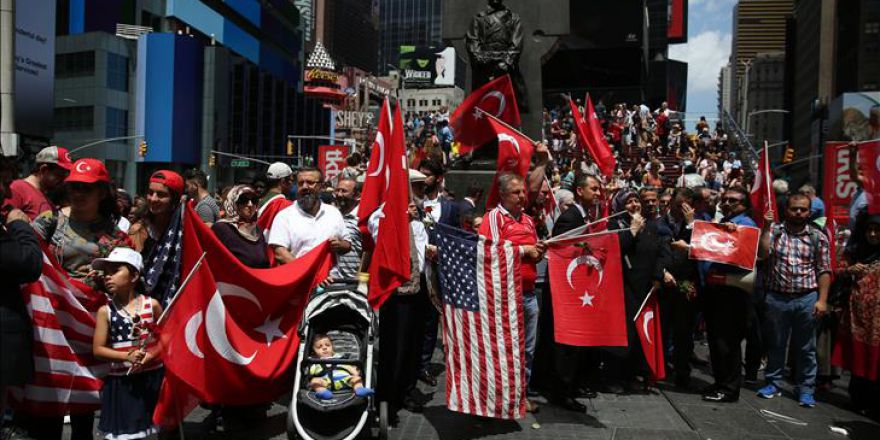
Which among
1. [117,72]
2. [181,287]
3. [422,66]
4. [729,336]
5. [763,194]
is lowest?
[729,336]

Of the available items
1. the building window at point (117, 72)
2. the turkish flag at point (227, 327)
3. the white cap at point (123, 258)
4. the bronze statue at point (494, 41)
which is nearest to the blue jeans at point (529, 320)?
the turkish flag at point (227, 327)

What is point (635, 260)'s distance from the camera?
7707mm

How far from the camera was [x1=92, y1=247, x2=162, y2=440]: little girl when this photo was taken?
4.70m

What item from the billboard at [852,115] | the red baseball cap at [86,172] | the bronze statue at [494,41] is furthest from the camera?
the billboard at [852,115]

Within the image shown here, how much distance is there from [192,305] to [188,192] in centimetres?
387

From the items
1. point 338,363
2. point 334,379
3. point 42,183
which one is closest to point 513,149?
point 338,363

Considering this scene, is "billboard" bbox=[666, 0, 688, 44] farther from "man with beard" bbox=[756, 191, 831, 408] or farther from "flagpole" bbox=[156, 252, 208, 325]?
"flagpole" bbox=[156, 252, 208, 325]

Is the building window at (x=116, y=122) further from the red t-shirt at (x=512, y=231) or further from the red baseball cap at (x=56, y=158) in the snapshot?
the red t-shirt at (x=512, y=231)

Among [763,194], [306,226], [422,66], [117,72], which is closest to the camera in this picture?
[306,226]

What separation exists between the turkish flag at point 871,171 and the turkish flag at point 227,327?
512 centimetres

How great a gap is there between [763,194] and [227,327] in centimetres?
557

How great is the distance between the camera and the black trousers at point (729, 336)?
299 inches

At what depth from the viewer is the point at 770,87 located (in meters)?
200

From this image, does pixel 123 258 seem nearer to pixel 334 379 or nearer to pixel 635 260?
pixel 334 379
